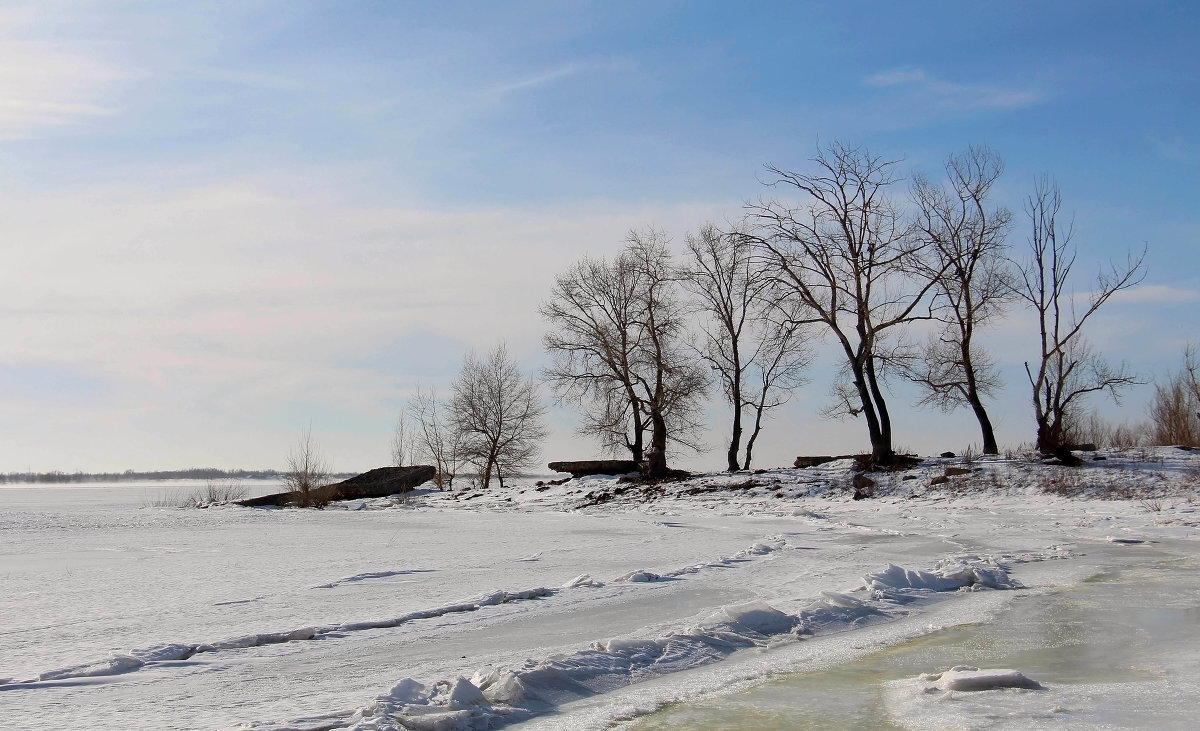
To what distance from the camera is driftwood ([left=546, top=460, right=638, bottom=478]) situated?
115 ft

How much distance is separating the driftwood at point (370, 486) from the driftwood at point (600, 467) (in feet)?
25.7

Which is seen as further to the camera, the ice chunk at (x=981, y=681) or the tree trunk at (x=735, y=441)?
the tree trunk at (x=735, y=441)

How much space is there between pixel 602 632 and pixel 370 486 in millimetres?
33721

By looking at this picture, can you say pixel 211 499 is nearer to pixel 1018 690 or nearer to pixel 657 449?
pixel 657 449

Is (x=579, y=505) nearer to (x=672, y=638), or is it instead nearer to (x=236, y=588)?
(x=236, y=588)

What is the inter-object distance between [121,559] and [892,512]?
15.9 m

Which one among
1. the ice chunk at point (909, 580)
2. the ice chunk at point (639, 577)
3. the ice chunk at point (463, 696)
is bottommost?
the ice chunk at point (909, 580)

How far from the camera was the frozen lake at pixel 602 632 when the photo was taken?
14.9 feet

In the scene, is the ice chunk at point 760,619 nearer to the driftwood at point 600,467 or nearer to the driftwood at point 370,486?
the driftwood at point 600,467

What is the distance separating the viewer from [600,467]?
35.2 metres

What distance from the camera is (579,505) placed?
29.4 m

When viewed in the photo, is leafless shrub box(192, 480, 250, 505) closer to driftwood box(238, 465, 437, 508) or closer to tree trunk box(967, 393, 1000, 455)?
driftwood box(238, 465, 437, 508)

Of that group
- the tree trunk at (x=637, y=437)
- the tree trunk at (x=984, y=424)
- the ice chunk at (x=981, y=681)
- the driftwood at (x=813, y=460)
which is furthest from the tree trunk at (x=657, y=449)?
the ice chunk at (x=981, y=681)

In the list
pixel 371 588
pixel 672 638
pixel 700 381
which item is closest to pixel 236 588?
pixel 371 588
